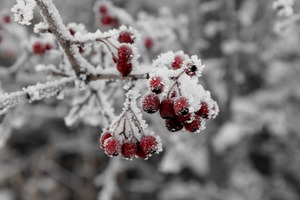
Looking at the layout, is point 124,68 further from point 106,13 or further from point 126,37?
point 106,13

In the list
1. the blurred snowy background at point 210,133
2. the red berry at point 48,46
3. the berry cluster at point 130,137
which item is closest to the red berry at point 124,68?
the berry cluster at point 130,137

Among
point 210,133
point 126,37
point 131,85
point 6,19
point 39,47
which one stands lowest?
point 131,85

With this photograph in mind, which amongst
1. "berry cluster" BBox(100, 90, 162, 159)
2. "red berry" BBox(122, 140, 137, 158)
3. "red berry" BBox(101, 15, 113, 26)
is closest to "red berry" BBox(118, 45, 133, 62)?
"berry cluster" BBox(100, 90, 162, 159)

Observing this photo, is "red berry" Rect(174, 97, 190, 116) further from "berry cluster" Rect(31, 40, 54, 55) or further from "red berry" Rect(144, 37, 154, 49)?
"red berry" Rect(144, 37, 154, 49)

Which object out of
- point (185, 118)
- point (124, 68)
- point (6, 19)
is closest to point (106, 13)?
point (6, 19)

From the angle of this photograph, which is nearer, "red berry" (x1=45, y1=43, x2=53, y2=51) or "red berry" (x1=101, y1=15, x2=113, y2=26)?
"red berry" (x1=45, y1=43, x2=53, y2=51)

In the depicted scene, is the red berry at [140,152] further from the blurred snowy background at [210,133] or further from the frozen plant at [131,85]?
the blurred snowy background at [210,133]

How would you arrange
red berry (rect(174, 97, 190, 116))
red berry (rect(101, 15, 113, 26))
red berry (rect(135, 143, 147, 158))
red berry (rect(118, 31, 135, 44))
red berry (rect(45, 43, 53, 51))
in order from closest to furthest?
red berry (rect(174, 97, 190, 116)) < red berry (rect(135, 143, 147, 158)) < red berry (rect(118, 31, 135, 44)) < red berry (rect(45, 43, 53, 51)) < red berry (rect(101, 15, 113, 26))
